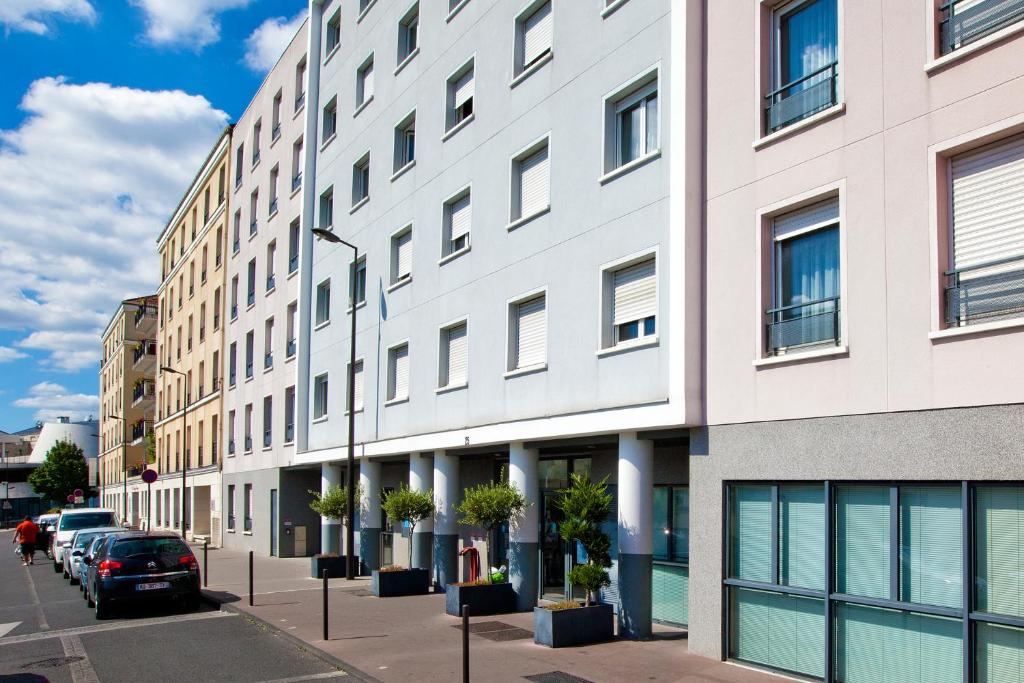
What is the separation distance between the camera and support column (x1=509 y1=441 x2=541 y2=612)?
51.4 ft

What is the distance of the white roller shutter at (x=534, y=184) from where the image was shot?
16266mm

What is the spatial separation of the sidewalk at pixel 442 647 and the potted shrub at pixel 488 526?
0.31m

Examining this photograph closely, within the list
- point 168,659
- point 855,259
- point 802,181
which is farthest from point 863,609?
point 168,659

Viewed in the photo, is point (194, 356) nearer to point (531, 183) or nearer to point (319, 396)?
A: point (319, 396)

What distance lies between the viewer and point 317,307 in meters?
27.6

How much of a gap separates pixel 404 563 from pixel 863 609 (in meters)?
14.1

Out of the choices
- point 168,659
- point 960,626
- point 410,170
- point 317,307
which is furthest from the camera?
point 317,307

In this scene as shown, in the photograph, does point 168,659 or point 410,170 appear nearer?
point 168,659

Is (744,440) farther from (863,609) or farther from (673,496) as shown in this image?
(673,496)

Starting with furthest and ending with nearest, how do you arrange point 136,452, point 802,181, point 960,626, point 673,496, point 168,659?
point 136,452
point 673,496
point 168,659
point 802,181
point 960,626

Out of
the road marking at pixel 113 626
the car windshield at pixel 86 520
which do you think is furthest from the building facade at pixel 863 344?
the car windshield at pixel 86 520

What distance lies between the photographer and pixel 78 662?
12625 mm

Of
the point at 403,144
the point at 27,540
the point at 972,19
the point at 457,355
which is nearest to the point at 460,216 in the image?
the point at 457,355

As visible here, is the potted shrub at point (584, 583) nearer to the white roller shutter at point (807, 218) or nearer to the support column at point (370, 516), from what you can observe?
the white roller shutter at point (807, 218)
